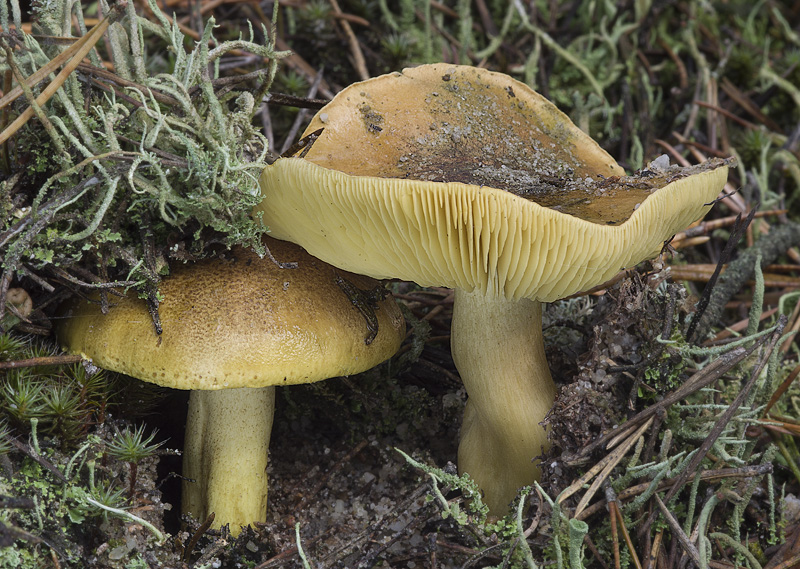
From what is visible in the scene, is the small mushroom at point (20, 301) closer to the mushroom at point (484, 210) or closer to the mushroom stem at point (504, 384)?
the mushroom at point (484, 210)

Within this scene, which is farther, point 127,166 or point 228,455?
point 228,455

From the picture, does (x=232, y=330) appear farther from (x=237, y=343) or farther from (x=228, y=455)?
(x=228, y=455)

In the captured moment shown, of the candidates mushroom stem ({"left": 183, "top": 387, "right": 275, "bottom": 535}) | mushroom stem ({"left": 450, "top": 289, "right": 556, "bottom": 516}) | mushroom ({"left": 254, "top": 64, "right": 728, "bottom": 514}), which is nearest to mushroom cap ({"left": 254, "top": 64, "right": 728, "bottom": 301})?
mushroom ({"left": 254, "top": 64, "right": 728, "bottom": 514})

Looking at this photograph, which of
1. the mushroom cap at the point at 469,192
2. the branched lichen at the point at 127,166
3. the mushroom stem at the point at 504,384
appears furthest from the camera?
the mushroom stem at the point at 504,384

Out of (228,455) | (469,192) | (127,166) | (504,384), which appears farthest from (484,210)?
(228,455)

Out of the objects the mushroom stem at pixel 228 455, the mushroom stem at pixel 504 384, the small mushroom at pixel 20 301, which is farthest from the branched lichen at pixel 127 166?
the mushroom stem at pixel 504 384

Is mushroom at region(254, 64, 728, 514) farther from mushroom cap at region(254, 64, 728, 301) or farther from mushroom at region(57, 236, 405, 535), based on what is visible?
mushroom at region(57, 236, 405, 535)

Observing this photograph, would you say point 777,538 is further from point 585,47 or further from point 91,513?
point 585,47
